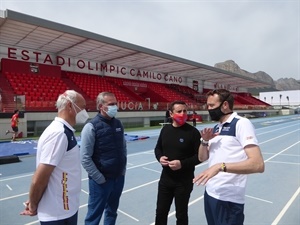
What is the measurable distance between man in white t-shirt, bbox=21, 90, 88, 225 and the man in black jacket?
4.37 ft

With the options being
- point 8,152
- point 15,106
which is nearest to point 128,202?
point 8,152

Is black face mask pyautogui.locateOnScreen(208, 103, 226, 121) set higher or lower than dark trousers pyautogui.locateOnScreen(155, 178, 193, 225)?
higher

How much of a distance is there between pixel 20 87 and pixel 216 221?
18259 millimetres

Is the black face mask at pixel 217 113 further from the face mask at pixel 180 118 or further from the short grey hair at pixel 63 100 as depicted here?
the short grey hair at pixel 63 100

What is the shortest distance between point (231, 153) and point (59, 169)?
1.48 meters

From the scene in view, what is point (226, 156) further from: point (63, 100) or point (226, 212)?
point (63, 100)

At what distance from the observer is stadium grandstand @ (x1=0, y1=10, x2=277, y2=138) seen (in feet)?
50.7

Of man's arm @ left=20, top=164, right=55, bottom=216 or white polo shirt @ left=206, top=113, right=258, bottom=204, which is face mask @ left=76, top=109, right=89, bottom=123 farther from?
white polo shirt @ left=206, top=113, right=258, bottom=204

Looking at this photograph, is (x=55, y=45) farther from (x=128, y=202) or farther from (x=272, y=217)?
(x=272, y=217)

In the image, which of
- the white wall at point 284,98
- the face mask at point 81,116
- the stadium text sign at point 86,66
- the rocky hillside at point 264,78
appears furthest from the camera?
the rocky hillside at point 264,78

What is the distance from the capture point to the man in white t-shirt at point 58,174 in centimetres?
185

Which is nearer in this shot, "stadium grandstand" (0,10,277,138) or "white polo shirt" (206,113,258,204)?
"white polo shirt" (206,113,258,204)

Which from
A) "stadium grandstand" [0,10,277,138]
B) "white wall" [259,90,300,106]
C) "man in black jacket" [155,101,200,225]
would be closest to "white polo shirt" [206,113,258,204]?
"man in black jacket" [155,101,200,225]

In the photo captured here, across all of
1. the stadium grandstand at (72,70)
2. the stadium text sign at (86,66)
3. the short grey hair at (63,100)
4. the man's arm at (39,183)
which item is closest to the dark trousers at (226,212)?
the man's arm at (39,183)
